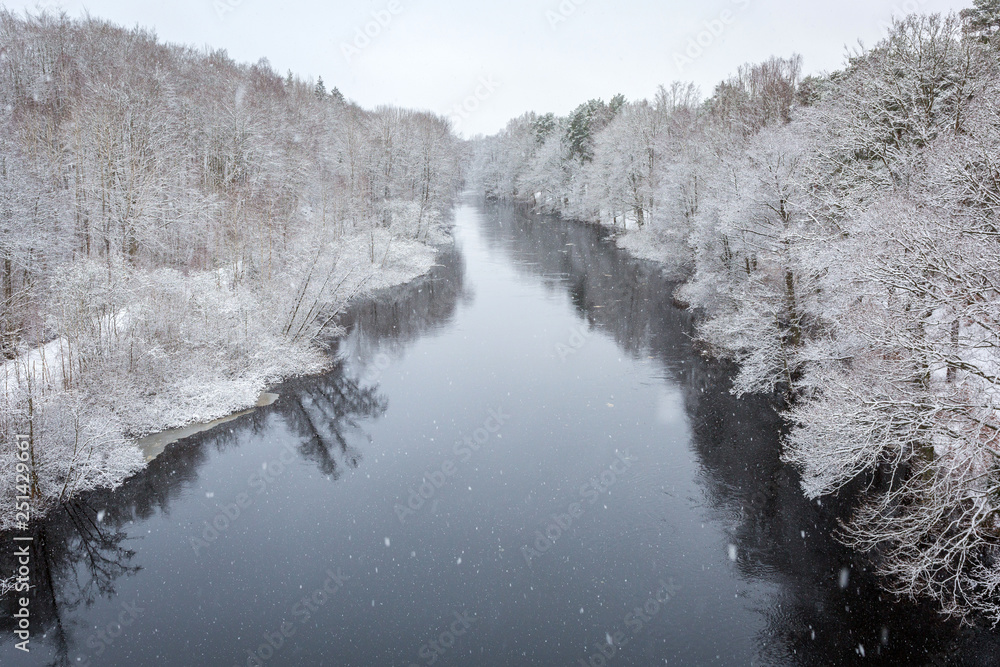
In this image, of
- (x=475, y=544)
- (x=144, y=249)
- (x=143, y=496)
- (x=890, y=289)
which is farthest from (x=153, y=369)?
(x=890, y=289)

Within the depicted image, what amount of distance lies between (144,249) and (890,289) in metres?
32.0

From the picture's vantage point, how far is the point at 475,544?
14.4 m

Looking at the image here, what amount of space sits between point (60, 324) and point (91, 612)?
400 inches

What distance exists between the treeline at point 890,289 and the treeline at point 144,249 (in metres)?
18.5

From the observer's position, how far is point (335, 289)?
1066 inches

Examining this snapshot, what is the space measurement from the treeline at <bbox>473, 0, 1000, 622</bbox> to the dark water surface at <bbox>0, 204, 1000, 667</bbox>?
64.7 inches

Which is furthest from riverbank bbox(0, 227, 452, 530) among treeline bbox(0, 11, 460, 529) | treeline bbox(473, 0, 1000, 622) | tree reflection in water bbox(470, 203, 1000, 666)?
treeline bbox(473, 0, 1000, 622)

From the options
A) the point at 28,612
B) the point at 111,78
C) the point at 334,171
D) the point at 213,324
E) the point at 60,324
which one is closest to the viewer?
the point at 28,612

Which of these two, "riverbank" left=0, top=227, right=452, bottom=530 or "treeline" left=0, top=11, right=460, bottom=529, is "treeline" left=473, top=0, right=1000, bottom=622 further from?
"treeline" left=0, top=11, right=460, bottom=529

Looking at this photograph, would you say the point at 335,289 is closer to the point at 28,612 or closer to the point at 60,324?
the point at 60,324

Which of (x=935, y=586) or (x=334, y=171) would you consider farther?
(x=334, y=171)

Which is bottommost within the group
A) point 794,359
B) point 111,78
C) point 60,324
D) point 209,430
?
point 209,430

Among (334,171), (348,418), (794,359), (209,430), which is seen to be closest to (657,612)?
(794,359)

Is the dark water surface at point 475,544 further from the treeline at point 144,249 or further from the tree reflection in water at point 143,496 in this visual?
the treeline at point 144,249
